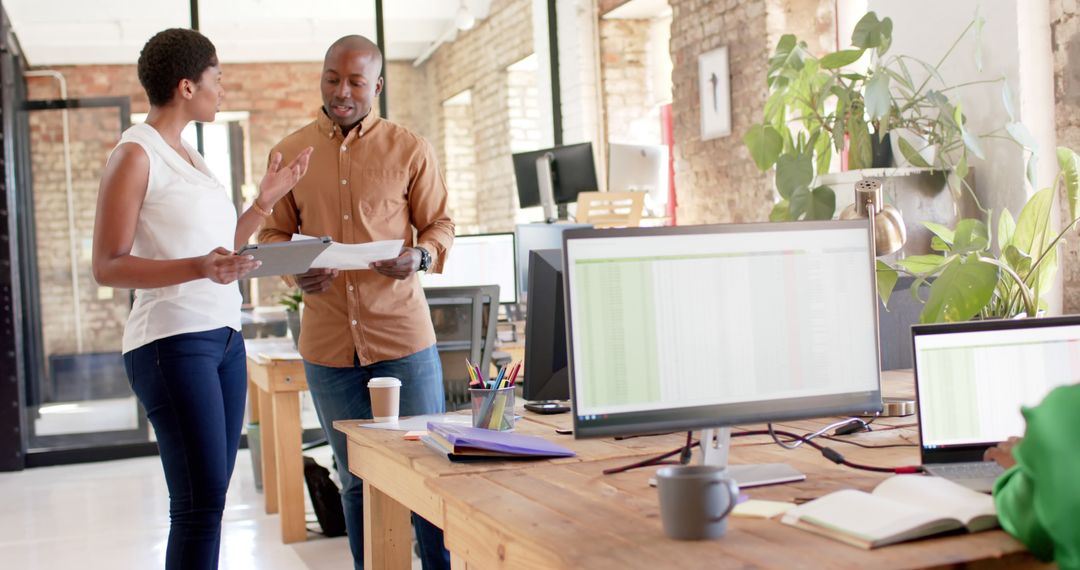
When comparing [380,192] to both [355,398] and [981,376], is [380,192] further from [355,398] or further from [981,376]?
[981,376]

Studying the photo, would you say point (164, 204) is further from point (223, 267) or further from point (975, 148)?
point (975, 148)

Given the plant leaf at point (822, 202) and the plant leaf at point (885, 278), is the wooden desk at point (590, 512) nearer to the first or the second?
the plant leaf at point (885, 278)

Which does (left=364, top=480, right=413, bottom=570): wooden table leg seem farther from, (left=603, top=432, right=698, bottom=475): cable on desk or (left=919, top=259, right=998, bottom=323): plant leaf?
(left=919, top=259, right=998, bottom=323): plant leaf

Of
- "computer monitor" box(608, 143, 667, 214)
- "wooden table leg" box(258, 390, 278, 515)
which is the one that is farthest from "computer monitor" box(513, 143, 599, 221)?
"wooden table leg" box(258, 390, 278, 515)

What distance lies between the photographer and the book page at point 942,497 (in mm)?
1330

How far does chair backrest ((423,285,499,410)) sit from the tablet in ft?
4.47

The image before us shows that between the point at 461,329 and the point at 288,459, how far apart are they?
2.81 feet

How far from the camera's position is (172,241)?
2400mm

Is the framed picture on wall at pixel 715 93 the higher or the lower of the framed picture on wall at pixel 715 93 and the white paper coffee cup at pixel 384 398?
the higher

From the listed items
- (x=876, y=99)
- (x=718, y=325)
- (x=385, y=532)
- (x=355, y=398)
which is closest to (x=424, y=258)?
(x=355, y=398)

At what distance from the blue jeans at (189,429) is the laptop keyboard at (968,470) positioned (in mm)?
1456

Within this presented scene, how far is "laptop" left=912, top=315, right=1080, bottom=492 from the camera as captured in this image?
1694 millimetres

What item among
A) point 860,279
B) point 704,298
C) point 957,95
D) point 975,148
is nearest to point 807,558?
point 704,298

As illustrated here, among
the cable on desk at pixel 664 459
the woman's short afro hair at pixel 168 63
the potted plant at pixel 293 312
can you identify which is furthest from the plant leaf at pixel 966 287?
the potted plant at pixel 293 312
